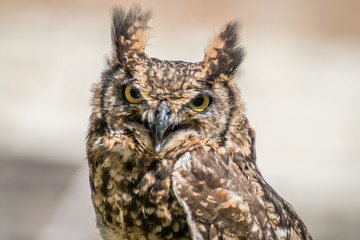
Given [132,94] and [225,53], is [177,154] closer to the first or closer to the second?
[132,94]

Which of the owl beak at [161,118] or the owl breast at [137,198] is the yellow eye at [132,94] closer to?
the owl beak at [161,118]

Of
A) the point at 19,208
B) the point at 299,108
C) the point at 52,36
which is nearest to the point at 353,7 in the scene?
the point at 299,108

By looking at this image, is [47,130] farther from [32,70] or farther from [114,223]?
[114,223]

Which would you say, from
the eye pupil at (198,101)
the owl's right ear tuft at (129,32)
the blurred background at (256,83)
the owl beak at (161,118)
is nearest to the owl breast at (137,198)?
the owl beak at (161,118)

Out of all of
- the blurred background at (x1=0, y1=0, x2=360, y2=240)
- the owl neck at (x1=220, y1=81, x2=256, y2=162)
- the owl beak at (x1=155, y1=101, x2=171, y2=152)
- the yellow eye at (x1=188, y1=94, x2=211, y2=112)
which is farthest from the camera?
the blurred background at (x1=0, y1=0, x2=360, y2=240)

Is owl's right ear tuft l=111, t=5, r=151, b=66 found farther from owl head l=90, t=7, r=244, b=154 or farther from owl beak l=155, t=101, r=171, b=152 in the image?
owl beak l=155, t=101, r=171, b=152

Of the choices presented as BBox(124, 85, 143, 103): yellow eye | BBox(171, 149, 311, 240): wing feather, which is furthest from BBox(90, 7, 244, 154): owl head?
BBox(171, 149, 311, 240): wing feather
